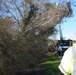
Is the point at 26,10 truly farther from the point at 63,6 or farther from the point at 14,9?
the point at 63,6

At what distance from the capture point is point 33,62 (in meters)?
19.8

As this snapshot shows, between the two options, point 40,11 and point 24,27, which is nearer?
point 24,27

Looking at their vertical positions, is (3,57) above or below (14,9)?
below

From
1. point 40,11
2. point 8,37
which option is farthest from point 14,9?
point 8,37

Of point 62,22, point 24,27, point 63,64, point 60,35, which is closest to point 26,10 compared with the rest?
point 24,27

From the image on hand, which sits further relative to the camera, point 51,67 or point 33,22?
point 33,22

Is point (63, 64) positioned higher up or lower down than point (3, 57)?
higher up

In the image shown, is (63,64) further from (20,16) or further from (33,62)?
(20,16)

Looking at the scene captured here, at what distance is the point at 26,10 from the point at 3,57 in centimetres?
1845

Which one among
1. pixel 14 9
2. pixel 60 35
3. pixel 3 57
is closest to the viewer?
pixel 3 57

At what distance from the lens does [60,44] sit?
40219 millimetres

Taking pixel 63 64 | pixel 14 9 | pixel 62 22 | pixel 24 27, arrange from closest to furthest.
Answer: pixel 63 64, pixel 24 27, pixel 14 9, pixel 62 22

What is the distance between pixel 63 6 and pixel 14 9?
228 inches

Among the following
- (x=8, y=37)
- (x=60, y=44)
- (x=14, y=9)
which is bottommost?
(x=60, y=44)
